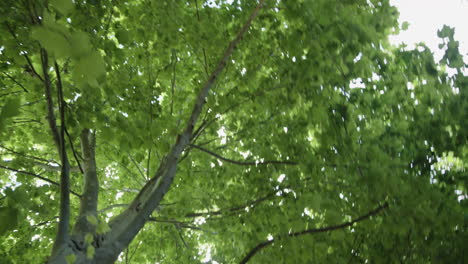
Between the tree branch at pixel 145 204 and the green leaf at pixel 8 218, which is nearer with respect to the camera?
the green leaf at pixel 8 218

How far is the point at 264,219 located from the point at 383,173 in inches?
72.6

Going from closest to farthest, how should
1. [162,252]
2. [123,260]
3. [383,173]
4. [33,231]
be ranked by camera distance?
1. [383,173]
2. [33,231]
3. [162,252]
4. [123,260]

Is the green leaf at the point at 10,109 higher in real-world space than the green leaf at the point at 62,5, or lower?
lower

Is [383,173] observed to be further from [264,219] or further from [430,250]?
[264,219]

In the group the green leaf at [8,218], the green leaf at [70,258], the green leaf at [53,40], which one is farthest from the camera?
the green leaf at [70,258]

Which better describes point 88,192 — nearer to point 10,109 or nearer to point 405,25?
point 10,109

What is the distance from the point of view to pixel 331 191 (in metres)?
2.86

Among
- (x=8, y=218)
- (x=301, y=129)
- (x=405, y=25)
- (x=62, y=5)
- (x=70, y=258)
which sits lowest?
(x=8, y=218)

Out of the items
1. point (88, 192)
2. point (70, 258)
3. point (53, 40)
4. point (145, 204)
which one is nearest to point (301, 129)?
point (145, 204)

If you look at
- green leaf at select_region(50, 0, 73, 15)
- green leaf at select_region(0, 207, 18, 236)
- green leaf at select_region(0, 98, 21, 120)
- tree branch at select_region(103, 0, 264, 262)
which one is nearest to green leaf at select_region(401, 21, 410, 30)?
tree branch at select_region(103, 0, 264, 262)

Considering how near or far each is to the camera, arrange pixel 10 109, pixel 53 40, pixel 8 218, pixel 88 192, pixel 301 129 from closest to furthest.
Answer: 1. pixel 53 40
2. pixel 10 109
3. pixel 8 218
4. pixel 88 192
5. pixel 301 129

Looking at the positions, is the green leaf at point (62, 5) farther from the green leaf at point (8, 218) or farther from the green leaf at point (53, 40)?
the green leaf at point (8, 218)

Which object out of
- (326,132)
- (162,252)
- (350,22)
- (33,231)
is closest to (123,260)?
(162,252)

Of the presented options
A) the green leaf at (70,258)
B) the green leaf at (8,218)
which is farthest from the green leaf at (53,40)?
the green leaf at (70,258)
